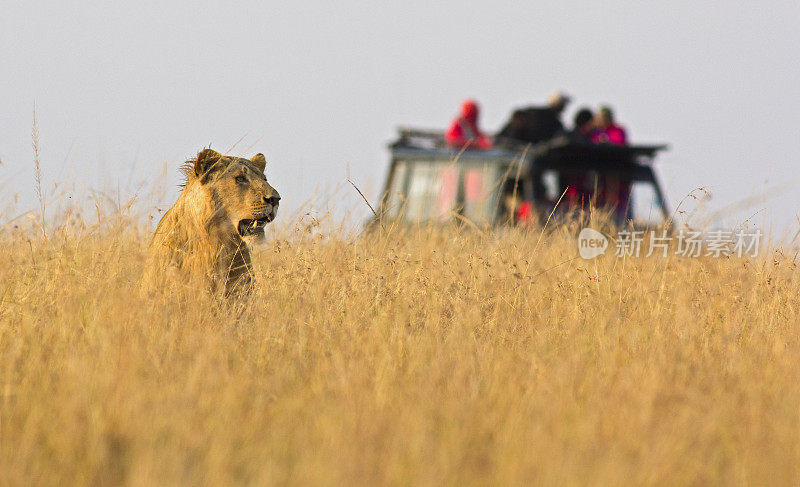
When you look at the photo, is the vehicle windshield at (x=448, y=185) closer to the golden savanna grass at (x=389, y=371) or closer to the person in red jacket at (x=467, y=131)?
the person in red jacket at (x=467, y=131)

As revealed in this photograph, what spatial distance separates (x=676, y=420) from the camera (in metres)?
3.03

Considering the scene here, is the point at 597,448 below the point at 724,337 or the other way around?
below

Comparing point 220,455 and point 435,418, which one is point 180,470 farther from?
point 435,418

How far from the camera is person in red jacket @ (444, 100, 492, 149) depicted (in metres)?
10.9

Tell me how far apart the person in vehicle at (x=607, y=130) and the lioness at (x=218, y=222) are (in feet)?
23.0

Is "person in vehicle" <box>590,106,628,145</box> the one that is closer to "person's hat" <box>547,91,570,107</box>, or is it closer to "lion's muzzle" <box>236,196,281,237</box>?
"person's hat" <box>547,91,570,107</box>

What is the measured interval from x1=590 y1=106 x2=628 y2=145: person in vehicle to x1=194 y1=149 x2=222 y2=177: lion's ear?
7.07 metres


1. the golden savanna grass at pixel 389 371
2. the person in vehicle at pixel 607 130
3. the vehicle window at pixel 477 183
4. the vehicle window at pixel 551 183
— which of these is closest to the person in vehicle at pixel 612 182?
the person in vehicle at pixel 607 130

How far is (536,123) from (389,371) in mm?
8351

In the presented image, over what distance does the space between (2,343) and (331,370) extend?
1.63 m

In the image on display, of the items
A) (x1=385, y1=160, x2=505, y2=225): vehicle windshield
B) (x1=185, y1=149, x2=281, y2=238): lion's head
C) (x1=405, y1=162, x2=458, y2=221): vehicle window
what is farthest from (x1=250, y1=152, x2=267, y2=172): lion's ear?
(x1=405, y1=162, x2=458, y2=221): vehicle window

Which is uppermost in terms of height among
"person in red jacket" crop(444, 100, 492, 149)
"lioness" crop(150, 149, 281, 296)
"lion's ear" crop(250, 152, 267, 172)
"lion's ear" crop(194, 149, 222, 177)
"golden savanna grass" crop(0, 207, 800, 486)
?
"person in red jacket" crop(444, 100, 492, 149)

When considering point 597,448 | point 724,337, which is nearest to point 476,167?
point 724,337

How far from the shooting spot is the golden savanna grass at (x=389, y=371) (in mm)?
2678
